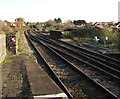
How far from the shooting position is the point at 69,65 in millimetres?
9695

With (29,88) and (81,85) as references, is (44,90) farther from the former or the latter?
(81,85)

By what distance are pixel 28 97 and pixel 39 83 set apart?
3.10 feet

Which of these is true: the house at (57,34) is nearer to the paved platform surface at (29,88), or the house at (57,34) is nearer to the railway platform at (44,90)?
the paved platform surface at (29,88)

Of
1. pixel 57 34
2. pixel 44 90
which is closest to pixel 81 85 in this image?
pixel 44 90

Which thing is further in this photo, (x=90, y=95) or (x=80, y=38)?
(x=80, y=38)

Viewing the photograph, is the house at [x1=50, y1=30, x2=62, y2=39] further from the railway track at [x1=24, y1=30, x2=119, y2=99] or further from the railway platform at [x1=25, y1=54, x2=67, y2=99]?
the railway platform at [x1=25, y1=54, x2=67, y2=99]

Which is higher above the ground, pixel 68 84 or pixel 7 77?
pixel 7 77

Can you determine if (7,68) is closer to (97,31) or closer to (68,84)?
(68,84)

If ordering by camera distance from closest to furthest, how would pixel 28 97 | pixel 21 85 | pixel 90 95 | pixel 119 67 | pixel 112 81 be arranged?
pixel 28 97, pixel 21 85, pixel 90 95, pixel 112 81, pixel 119 67

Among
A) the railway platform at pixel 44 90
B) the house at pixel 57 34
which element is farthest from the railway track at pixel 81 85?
the house at pixel 57 34

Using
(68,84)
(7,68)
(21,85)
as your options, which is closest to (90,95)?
(68,84)

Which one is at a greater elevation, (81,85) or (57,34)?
(57,34)

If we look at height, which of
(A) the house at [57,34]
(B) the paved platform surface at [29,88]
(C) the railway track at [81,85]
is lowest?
(C) the railway track at [81,85]

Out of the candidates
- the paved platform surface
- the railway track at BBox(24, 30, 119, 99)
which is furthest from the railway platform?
the railway track at BBox(24, 30, 119, 99)
